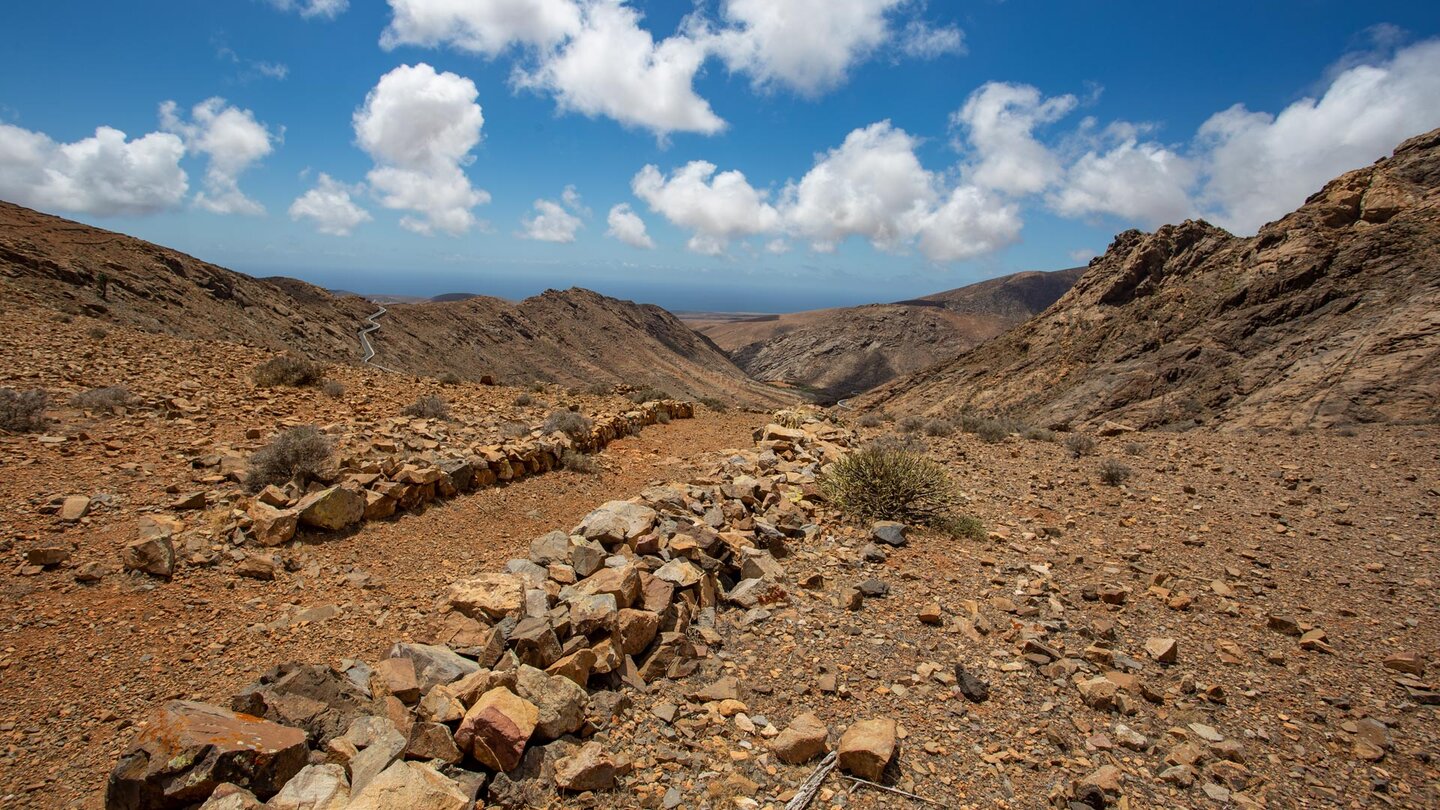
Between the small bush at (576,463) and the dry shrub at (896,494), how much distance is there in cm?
380

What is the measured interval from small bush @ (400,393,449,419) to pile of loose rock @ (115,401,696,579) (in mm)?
1943

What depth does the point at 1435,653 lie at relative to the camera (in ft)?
16.5

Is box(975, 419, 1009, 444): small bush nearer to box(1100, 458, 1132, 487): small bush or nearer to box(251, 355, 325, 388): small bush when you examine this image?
box(1100, 458, 1132, 487): small bush

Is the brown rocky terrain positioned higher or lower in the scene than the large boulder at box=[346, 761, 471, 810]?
higher

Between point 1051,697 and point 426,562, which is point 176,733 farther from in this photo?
point 1051,697

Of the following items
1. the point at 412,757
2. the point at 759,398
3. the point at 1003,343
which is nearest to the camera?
the point at 412,757

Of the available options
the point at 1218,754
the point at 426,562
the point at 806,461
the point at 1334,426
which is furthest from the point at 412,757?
the point at 1334,426

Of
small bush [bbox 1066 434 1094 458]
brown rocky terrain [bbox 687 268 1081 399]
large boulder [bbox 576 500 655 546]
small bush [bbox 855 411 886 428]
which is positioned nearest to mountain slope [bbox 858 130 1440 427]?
small bush [bbox 1066 434 1094 458]

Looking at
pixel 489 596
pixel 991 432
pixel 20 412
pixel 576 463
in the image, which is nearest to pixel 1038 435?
pixel 991 432

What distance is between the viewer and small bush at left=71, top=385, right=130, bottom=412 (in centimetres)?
796

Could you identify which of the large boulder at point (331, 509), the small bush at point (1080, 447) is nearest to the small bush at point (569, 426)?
the large boulder at point (331, 509)

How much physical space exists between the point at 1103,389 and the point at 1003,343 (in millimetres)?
17362

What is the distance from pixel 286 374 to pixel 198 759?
1055 centimetres

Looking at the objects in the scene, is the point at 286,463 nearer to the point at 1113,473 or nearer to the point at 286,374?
the point at 286,374
